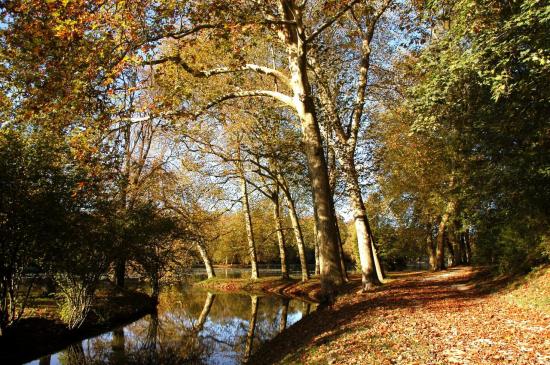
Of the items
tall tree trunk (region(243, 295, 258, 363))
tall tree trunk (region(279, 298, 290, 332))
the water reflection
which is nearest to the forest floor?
tall tree trunk (region(243, 295, 258, 363))

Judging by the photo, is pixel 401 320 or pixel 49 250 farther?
pixel 49 250

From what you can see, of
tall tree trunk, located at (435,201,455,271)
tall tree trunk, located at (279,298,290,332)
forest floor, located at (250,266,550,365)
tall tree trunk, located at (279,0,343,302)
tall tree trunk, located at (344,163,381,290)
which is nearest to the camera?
forest floor, located at (250,266,550,365)

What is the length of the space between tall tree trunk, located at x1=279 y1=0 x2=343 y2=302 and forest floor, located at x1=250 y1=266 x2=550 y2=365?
0.97 meters

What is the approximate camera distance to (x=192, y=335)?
15188mm

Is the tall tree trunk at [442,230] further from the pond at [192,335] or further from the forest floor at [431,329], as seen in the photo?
the pond at [192,335]

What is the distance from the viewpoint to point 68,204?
12.7m

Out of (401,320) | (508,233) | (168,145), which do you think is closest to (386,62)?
(508,233)

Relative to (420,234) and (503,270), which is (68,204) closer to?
(503,270)

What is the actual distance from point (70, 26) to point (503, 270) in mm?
14945

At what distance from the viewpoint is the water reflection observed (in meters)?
11.9

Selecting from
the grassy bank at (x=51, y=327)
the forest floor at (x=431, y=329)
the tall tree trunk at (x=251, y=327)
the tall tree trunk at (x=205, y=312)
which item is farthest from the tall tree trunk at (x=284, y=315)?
the grassy bank at (x=51, y=327)

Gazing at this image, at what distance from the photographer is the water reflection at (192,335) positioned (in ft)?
38.9

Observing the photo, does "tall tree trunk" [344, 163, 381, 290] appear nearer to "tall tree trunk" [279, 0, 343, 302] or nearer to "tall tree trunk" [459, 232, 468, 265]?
"tall tree trunk" [279, 0, 343, 302]

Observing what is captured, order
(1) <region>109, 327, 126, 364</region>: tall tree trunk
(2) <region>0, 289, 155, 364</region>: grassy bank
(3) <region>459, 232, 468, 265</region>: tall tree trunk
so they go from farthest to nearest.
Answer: (3) <region>459, 232, 468, 265</region>: tall tree trunk
(1) <region>109, 327, 126, 364</region>: tall tree trunk
(2) <region>0, 289, 155, 364</region>: grassy bank
